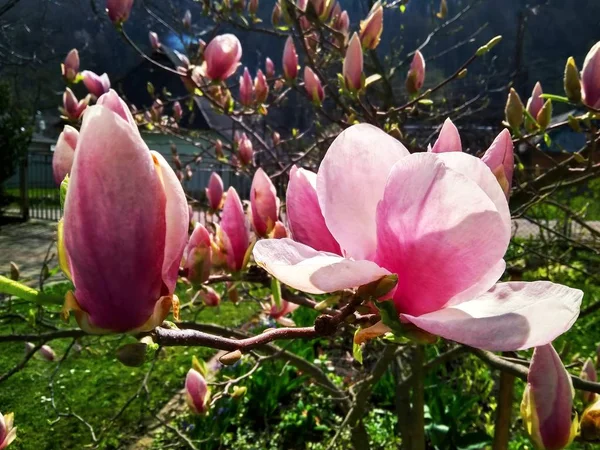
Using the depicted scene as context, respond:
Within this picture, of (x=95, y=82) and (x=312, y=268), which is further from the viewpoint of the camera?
(x=95, y=82)

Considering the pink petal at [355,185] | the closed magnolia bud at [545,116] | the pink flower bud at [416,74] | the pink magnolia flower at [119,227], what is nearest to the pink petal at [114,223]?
the pink magnolia flower at [119,227]

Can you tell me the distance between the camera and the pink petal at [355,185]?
1.39 feet

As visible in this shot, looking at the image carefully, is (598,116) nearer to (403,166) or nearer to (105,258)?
(403,166)

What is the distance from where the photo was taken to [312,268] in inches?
14.5

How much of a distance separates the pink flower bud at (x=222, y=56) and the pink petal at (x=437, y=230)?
3.91ft

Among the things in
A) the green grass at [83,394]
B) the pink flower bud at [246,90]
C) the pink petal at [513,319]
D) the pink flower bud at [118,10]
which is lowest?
the green grass at [83,394]

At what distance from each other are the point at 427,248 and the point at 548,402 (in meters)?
0.30

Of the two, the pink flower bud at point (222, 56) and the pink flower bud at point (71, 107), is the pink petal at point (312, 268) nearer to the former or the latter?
the pink flower bud at point (222, 56)

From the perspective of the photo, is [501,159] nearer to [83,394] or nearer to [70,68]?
[70,68]

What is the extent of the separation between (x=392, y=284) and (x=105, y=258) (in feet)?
0.69

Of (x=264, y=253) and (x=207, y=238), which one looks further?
(x=207, y=238)

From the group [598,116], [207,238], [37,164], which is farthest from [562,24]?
[37,164]

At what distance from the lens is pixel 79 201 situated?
14.0 inches

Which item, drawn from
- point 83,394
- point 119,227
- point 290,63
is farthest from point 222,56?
point 83,394
